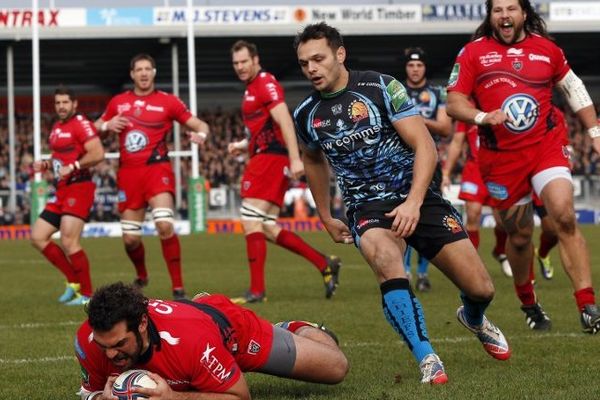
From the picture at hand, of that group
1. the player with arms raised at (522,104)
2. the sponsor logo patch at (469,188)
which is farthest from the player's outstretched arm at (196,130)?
the player with arms raised at (522,104)

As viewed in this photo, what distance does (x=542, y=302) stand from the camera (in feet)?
38.9

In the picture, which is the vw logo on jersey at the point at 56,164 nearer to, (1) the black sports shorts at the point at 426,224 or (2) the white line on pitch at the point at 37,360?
(2) the white line on pitch at the point at 37,360

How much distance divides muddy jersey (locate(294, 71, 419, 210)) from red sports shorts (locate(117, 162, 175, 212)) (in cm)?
600

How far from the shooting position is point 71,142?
1358cm

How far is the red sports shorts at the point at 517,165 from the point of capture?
8844mm

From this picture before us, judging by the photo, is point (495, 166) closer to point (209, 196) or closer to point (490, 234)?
point (490, 234)

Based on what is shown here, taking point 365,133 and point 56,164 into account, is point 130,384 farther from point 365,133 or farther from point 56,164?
point 56,164

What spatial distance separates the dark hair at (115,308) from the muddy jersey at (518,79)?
3900 mm

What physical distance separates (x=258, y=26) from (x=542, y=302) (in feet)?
87.5

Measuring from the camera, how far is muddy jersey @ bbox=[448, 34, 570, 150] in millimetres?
8898

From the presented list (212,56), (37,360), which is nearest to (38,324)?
(37,360)

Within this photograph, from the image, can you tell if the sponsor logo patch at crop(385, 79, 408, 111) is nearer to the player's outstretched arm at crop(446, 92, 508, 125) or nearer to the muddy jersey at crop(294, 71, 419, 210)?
the muddy jersey at crop(294, 71, 419, 210)

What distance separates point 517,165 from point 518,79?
0.60 m

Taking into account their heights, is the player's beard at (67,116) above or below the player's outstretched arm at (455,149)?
above
